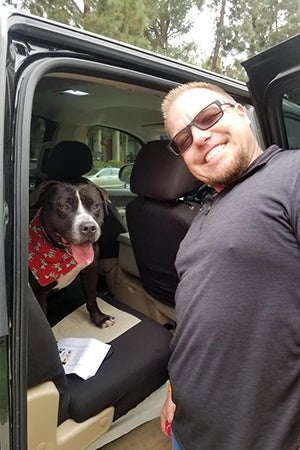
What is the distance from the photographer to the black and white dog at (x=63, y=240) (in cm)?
203

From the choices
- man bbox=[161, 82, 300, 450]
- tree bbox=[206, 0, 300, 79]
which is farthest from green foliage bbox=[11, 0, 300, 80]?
man bbox=[161, 82, 300, 450]

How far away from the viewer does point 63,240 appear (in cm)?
208

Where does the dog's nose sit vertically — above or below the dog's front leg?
above

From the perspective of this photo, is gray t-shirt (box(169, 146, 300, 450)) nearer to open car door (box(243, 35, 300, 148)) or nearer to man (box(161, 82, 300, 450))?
man (box(161, 82, 300, 450))

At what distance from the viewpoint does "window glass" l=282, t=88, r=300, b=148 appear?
1.69 m

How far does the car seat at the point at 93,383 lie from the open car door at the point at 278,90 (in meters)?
1.10

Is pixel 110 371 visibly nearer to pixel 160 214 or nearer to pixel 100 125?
pixel 160 214

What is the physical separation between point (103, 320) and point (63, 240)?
477 millimetres

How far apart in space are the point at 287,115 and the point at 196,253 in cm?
102

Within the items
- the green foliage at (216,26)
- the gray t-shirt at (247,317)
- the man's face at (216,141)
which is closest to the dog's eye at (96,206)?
the man's face at (216,141)

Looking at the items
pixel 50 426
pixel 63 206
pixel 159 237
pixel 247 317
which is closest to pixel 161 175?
pixel 159 237

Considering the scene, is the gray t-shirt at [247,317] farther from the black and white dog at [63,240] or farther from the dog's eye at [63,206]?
the dog's eye at [63,206]

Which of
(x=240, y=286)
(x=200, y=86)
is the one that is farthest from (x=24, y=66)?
(x=240, y=286)

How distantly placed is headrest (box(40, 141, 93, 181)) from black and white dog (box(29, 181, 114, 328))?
459 mm
